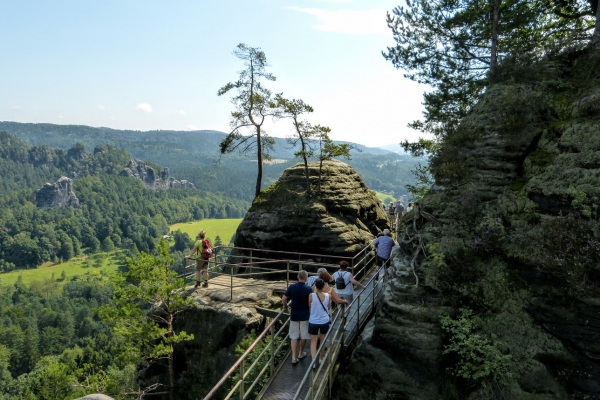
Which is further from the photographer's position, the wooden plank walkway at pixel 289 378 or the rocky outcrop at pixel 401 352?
the rocky outcrop at pixel 401 352

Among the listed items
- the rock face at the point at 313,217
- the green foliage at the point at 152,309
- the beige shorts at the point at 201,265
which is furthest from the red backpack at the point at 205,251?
the rock face at the point at 313,217

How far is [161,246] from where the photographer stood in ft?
46.0

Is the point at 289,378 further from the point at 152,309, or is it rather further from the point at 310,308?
the point at 152,309

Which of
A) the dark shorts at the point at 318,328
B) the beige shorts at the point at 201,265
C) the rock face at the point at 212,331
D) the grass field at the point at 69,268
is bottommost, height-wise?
the grass field at the point at 69,268

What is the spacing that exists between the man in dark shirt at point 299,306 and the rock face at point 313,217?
10.0 metres

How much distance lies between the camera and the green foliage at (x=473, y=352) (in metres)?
6.61

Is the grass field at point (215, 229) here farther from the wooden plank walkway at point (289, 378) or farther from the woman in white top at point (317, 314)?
the woman in white top at point (317, 314)

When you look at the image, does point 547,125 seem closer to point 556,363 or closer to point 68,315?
point 556,363

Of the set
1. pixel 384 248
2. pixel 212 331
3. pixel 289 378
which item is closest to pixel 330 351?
pixel 289 378

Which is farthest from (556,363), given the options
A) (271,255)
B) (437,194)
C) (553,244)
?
(271,255)

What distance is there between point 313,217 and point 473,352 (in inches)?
476

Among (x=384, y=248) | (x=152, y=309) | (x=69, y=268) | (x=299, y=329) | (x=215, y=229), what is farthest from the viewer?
(x=215, y=229)

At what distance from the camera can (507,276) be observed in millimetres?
7453

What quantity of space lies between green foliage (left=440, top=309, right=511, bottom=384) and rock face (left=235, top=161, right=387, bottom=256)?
34.2 feet
